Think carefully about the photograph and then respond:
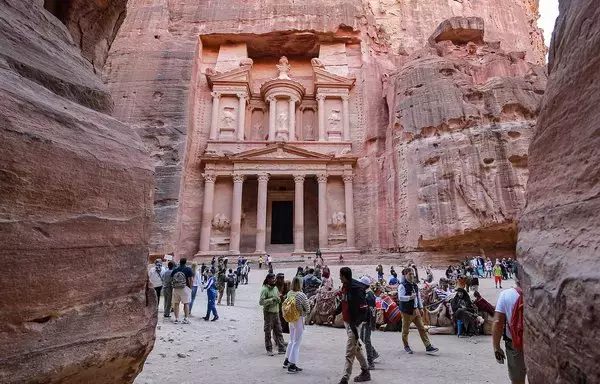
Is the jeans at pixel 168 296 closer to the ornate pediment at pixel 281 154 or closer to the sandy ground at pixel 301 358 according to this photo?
the sandy ground at pixel 301 358

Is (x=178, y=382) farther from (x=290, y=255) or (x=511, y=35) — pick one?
(x=511, y=35)

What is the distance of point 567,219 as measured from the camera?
216cm

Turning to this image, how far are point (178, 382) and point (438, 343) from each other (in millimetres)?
4857

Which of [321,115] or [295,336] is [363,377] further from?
[321,115]

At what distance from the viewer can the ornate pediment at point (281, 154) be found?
2550 centimetres

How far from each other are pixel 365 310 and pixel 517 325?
1.94 m

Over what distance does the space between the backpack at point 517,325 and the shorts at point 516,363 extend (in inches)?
3.2

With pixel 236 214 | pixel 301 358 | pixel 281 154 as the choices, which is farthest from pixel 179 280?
pixel 281 154

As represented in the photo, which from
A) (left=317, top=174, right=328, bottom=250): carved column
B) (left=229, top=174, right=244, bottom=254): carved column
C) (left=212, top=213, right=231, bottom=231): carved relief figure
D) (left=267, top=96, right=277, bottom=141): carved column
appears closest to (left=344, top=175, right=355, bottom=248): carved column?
(left=317, top=174, right=328, bottom=250): carved column

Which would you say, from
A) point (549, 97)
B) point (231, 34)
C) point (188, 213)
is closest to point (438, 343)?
point (549, 97)

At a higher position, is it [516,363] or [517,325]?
[517,325]

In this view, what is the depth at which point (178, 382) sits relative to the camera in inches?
181

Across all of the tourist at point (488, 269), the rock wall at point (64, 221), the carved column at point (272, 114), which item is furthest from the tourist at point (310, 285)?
the carved column at point (272, 114)

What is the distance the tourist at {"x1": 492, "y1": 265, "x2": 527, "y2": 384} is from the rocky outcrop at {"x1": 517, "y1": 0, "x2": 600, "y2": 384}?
0.71 metres
